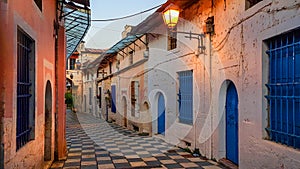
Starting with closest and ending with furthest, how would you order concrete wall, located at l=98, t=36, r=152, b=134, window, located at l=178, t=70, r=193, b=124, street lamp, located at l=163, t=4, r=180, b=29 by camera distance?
1. street lamp, located at l=163, t=4, r=180, b=29
2. window, located at l=178, t=70, r=193, b=124
3. concrete wall, located at l=98, t=36, r=152, b=134

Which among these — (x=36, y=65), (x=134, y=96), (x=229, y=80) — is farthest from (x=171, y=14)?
(x=134, y=96)

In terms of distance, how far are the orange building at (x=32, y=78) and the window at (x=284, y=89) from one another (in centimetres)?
415

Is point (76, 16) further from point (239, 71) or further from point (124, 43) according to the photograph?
point (124, 43)

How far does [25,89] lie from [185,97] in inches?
223

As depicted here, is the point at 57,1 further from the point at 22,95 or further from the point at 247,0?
the point at 247,0

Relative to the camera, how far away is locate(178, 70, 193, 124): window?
8.96 metres

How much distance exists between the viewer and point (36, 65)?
16.9 ft

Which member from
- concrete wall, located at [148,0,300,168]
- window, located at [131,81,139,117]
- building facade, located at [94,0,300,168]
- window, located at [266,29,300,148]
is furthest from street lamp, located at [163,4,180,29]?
window, located at [131,81,139,117]

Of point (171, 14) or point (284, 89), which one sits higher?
point (171, 14)

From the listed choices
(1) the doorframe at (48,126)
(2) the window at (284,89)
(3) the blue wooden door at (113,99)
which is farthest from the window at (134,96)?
(2) the window at (284,89)

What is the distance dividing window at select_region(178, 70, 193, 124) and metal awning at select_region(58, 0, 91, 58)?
11.8ft

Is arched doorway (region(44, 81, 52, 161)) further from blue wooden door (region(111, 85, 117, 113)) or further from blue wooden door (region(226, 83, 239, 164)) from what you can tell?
blue wooden door (region(111, 85, 117, 113))

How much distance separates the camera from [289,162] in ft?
14.3

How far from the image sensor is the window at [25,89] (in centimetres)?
435
